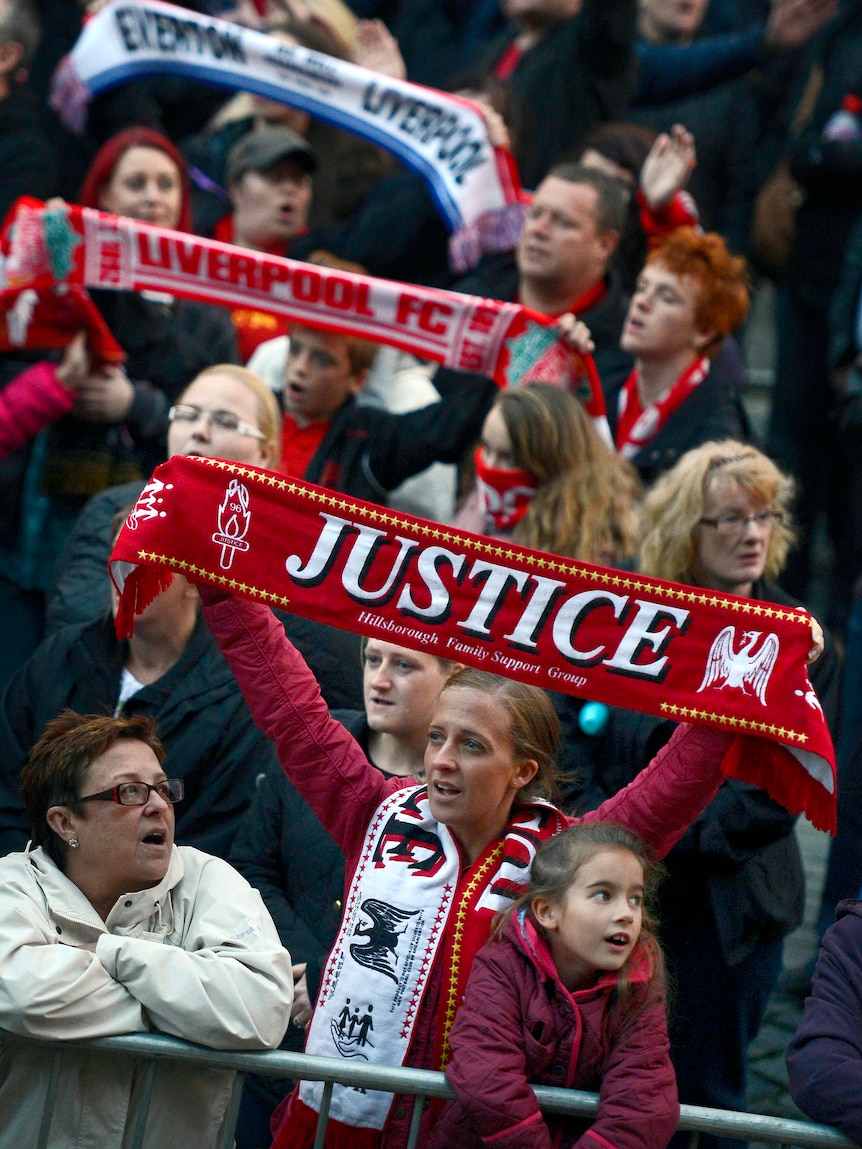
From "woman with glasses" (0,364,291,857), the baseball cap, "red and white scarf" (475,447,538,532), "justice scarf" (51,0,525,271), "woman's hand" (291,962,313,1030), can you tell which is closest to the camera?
"woman's hand" (291,962,313,1030)

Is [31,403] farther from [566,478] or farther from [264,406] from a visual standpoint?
[566,478]

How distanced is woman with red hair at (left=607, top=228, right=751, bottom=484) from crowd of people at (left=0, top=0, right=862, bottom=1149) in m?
0.02

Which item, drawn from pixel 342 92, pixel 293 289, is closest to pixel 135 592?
pixel 293 289

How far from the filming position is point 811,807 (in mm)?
3328

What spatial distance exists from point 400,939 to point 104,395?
2.93 meters

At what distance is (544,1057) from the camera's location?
122 inches

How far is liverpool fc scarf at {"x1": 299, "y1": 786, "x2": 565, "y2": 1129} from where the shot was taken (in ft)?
10.9

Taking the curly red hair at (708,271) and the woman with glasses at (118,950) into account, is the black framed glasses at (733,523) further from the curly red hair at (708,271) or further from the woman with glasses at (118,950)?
the woman with glasses at (118,950)

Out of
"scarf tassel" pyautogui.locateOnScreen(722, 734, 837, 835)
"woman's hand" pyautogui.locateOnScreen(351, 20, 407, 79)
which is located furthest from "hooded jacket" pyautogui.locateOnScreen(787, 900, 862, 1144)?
"woman's hand" pyautogui.locateOnScreen(351, 20, 407, 79)

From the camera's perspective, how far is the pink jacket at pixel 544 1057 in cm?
300

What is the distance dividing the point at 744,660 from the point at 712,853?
3.04 ft

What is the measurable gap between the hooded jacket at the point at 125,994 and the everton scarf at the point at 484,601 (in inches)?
23.4

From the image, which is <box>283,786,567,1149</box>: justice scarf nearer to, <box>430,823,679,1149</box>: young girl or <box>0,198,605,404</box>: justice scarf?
<box>430,823,679,1149</box>: young girl

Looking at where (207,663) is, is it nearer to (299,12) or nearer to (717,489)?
(717,489)
